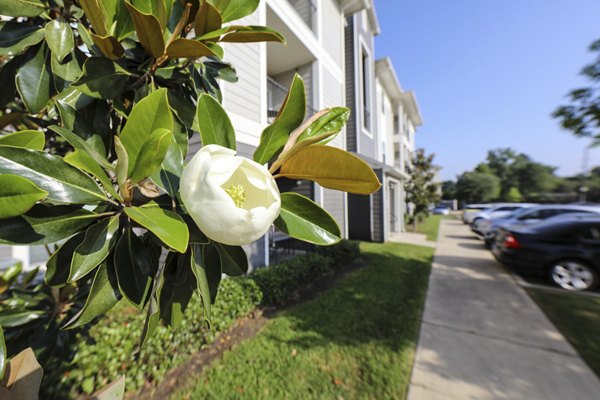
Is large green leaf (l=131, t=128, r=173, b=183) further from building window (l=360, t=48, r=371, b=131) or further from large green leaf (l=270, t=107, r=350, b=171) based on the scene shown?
building window (l=360, t=48, r=371, b=131)

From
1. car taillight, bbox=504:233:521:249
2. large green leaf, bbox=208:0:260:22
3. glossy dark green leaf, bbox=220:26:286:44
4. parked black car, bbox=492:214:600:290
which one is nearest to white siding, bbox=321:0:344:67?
car taillight, bbox=504:233:521:249

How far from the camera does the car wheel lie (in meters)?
5.74

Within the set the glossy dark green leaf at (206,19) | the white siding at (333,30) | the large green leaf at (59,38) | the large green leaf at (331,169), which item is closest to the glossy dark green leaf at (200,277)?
the large green leaf at (331,169)

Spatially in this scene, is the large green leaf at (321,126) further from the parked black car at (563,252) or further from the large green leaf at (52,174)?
the parked black car at (563,252)

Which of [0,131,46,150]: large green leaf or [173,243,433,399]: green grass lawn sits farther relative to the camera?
[173,243,433,399]: green grass lawn

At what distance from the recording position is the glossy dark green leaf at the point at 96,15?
0.71m

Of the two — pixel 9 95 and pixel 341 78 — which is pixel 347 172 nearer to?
pixel 9 95

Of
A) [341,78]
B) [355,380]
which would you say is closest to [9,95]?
[355,380]

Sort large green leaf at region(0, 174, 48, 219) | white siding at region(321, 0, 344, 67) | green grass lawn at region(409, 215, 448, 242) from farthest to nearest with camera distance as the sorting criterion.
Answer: green grass lawn at region(409, 215, 448, 242), white siding at region(321, 0, 344, 67), large green leaf at region(0, 174, 48, 219)

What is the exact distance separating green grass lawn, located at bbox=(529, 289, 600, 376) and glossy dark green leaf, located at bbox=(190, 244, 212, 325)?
478 centimetres

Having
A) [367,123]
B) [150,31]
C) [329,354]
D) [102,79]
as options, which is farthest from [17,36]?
[367,123]

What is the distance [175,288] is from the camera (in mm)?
775

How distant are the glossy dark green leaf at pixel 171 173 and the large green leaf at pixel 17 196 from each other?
0.79 feet

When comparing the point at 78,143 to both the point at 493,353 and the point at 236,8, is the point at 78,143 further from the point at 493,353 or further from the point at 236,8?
the point at 493,353
